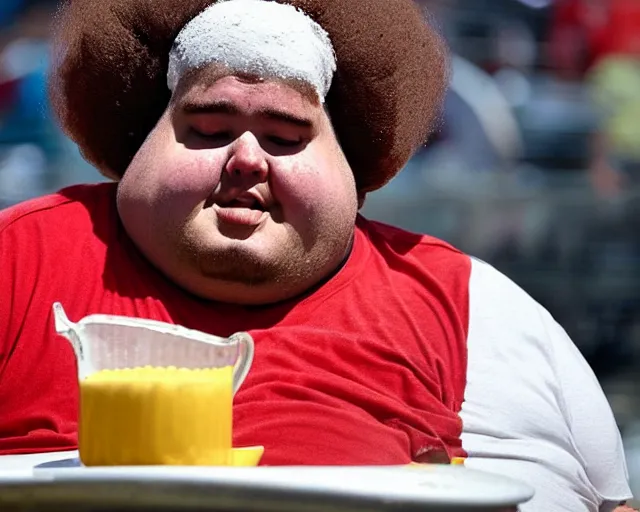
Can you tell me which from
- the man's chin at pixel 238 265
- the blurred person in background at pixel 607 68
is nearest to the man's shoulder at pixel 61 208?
the man's chin at pixel 238 265

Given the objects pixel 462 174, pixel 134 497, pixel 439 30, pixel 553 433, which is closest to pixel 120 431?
pixel 134 497

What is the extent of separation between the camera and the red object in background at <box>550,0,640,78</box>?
218 inches

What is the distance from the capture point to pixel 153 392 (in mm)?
1249

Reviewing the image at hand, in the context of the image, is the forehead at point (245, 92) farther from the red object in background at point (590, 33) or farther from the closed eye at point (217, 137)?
the red object in background at point (590, 33)

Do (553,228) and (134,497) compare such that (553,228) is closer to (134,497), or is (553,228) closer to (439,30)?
(439,30)

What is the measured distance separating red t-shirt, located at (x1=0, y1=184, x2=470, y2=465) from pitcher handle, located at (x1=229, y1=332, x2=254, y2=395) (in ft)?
0.58

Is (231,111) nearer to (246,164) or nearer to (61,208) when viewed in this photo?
(246,164)

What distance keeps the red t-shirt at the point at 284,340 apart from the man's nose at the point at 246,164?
0.60 feet

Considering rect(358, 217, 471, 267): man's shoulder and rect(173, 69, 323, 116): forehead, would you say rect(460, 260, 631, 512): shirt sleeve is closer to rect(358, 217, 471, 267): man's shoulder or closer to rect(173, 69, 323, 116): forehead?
rect(358, 217, 471, 267): man's shoulder

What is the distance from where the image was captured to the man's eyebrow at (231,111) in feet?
5.51

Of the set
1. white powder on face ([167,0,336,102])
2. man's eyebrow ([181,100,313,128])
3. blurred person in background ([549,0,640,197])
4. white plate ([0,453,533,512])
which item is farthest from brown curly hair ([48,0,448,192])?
blurred person in background ([549,0,640,197])

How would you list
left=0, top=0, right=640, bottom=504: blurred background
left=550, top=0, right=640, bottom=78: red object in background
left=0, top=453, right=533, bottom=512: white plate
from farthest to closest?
left=550, top=0, right=640, bottom=78: red object in background
left=0, top=0, right=640, bottom=504: blurred background
left=0, top=453, right=533, bottom=512: white plate

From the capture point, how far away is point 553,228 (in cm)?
461

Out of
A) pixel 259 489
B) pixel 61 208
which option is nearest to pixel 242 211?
pixel 61 208
